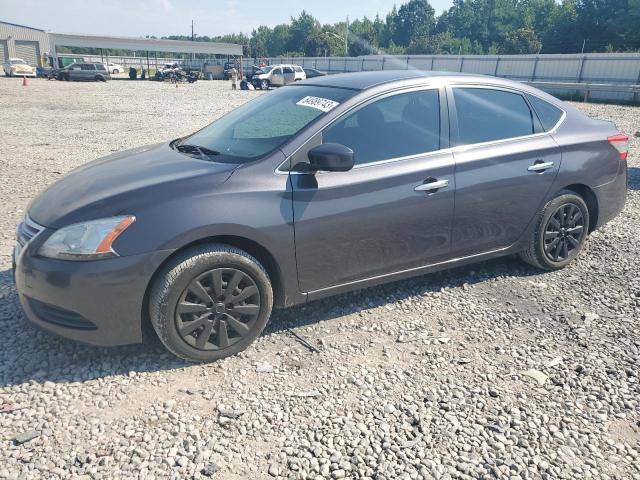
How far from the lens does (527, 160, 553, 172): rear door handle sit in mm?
4160

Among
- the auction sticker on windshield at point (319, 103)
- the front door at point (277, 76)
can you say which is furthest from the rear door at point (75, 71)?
the auction sticker on windshield at point (319, 103)

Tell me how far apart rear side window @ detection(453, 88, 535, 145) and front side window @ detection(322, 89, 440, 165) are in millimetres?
238

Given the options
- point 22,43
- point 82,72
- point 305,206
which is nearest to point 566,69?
point 305,206

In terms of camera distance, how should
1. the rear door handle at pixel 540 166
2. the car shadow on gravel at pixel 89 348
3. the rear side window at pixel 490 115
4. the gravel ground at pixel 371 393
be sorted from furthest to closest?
the rear door handle at pixel 540 166, the rear side window at pixel 490 115, the car shadow on gravel at pixel 89 348, the gravel ground at pixel 371 393

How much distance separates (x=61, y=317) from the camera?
Result: 294 centimetres

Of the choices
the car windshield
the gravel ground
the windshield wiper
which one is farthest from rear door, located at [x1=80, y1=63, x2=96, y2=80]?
the windshield wiper

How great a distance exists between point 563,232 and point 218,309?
3.22m

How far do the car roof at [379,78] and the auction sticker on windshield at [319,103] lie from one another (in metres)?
0.24

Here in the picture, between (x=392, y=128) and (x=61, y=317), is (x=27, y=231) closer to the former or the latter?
(x=61, y=317)

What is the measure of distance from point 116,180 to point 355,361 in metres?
1.98

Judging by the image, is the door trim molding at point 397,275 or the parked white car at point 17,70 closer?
the door trim molding at point 397,275

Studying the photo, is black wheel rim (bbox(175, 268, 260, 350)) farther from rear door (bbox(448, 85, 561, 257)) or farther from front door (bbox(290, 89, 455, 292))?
rear door (bbox(448, 85, 561, 257))

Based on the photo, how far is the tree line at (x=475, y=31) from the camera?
61.4 metres

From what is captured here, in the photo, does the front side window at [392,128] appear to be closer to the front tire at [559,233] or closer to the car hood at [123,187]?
the car hood at [123,187]
